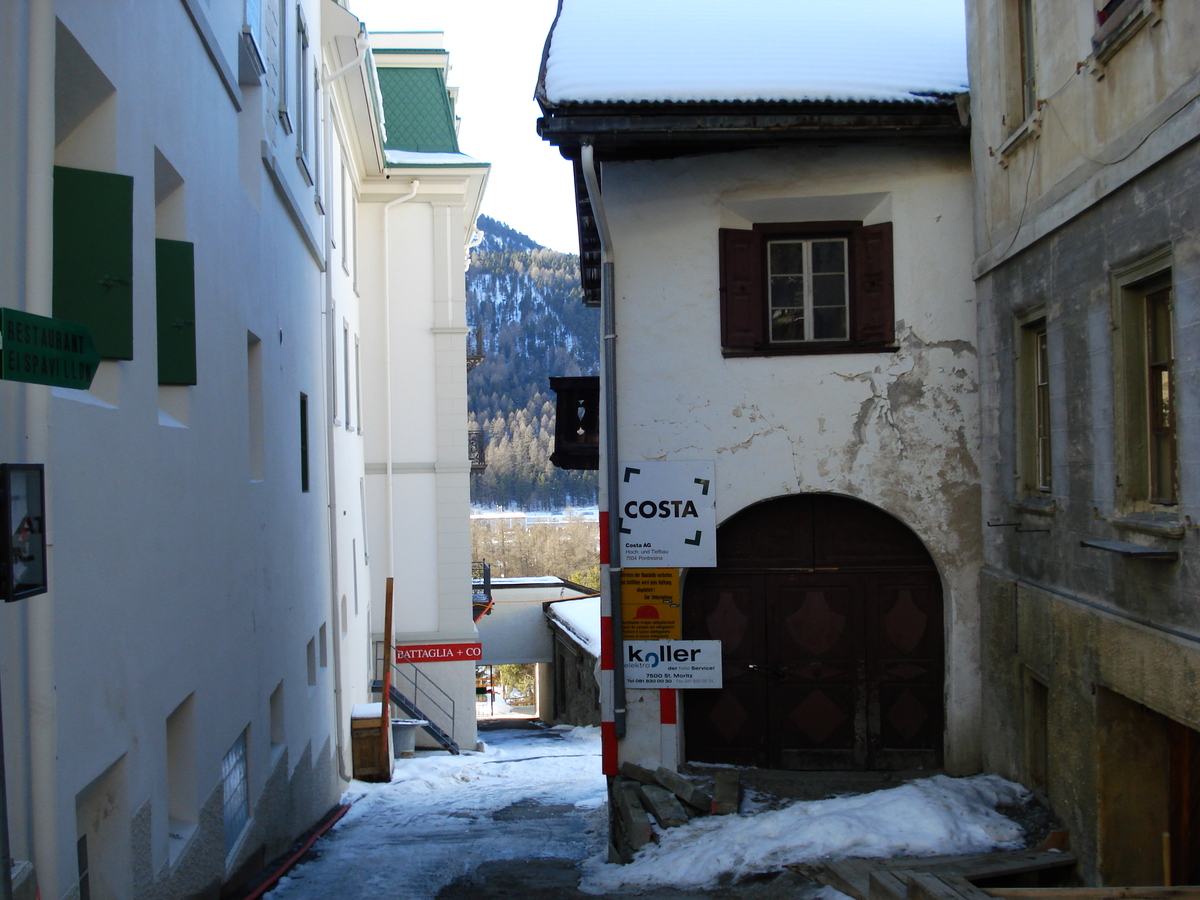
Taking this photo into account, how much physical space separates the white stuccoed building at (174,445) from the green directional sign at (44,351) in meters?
0.99

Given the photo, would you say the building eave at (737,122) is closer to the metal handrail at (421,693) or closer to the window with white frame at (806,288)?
the window with white frame at (806,288)

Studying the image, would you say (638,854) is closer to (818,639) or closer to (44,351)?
(818,639)

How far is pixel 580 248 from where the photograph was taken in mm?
15016

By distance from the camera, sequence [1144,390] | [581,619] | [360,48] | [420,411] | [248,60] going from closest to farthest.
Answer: [1144,390] → [248,60] → [360,48] → [420,411] → [581,619]

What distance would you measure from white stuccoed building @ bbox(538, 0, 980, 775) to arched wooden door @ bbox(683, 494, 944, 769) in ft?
0.06

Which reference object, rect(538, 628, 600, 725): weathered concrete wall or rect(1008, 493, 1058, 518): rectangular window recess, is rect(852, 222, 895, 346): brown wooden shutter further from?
rect(538, 628, 600, 725): weathered concrete wall

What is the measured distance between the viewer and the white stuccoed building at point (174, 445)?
4289 millimetres

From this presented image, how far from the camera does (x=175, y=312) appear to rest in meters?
6.64

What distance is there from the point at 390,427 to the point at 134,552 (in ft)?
59.3

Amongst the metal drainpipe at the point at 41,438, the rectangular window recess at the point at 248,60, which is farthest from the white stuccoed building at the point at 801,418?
the metal drainpipe at the point at 41,438

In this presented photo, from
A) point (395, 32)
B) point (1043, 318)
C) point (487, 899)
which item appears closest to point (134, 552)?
point (487, 899)

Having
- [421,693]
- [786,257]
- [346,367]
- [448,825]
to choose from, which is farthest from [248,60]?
[421,693]

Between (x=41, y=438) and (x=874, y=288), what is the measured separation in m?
6.81

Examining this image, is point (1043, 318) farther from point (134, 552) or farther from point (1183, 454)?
point (134, 552)
